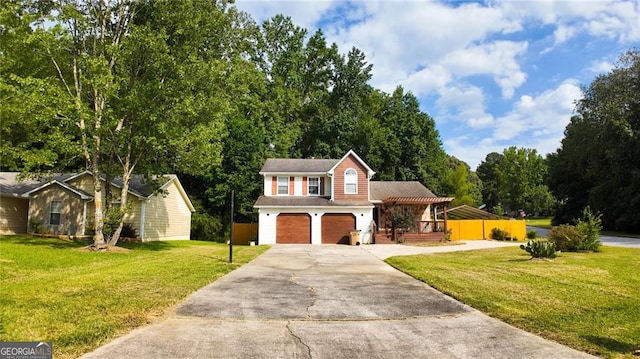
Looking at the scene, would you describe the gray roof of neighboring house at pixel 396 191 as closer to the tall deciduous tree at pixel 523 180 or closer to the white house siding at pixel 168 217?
the white house siding at pixel 168 217

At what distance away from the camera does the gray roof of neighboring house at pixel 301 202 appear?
90.4 ft

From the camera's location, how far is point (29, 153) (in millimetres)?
18953

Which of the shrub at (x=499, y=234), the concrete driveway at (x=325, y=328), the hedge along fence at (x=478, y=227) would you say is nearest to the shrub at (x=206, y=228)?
the hedge along fence at (x=478, y=227)

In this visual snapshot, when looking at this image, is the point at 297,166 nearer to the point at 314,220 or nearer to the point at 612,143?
the point at 314,220

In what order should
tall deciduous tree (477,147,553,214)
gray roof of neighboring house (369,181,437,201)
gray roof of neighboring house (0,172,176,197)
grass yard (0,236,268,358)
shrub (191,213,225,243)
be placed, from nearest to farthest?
grass yard (0,236,268,358) → gray roof of neighboring house (0,172,176,197) → gray roof of neighboring house (369,181,437,201) → shrub (191,213,225,243) → tall deciduous tree (477,147,553,214)

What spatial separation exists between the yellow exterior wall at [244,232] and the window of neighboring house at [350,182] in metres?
8.42

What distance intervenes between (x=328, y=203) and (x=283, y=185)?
382 centimetres

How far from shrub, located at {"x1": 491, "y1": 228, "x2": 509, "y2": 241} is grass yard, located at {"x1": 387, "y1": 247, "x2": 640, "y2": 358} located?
16.4m

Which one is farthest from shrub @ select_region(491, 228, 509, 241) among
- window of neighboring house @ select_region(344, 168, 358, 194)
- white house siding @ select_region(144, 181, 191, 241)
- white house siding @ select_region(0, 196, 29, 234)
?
white house siding @ select_region(0, 196, 29, 234)

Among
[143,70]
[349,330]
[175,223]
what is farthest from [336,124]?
[349,330]

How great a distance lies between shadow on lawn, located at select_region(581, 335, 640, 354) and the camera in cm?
513

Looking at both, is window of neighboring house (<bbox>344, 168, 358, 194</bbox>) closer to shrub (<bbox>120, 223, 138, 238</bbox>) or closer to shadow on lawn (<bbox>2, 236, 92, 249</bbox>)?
shrub (<bbox>120, 223, 138, 238</bbox>)

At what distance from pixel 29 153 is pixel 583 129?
46.7 meters

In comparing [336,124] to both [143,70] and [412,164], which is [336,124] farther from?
[143,70]
